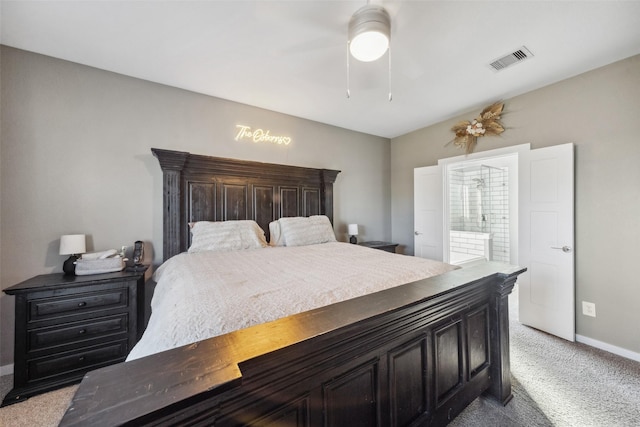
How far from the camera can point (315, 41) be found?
2004 mm

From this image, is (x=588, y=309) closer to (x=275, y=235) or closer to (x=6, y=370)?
(x=275, y=235)

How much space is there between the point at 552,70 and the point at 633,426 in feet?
9.56

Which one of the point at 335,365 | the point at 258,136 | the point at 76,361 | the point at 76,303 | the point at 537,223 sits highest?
the point at 258,136

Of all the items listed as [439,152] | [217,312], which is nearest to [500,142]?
[439,152]

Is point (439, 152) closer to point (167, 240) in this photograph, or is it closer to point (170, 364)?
point (167, 240)

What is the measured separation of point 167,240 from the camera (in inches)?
101

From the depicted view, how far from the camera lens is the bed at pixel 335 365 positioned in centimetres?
56

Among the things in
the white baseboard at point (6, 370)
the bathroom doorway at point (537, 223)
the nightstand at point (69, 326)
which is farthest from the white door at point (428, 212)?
the white baseboard at point (6, 370)

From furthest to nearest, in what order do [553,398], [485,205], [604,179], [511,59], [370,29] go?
[485,205], [604,179], [511,59], [553,398], [370,29]

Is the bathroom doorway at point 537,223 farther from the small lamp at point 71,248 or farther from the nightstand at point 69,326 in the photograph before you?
the small lamp at point 71,248

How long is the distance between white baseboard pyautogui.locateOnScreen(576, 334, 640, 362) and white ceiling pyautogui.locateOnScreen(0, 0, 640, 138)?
2.67 metres

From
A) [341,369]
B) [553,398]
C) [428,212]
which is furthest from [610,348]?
[341,369]

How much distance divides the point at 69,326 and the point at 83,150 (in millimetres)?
1562

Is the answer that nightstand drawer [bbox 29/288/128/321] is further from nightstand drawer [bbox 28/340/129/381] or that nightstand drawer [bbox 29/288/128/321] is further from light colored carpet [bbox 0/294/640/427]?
light colored carpet [bbox 0/294/640/427]
